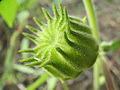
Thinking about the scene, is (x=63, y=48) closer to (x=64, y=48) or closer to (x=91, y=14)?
(x=64, y=48)

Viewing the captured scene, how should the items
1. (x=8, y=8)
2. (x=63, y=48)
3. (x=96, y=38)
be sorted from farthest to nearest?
(x=96, y=38)
(x=8, y=8)
(x=63, y=48)

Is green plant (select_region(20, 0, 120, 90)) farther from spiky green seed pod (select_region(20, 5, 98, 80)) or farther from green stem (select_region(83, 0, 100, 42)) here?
green stem (select_region(83, 0, 100, 42))

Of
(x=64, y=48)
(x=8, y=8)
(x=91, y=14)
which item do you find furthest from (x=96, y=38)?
(x=8, y=8)

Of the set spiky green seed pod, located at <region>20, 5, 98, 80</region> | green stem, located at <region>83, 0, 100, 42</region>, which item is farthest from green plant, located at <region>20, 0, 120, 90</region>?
green stem, located at <region>83, 0, 100, 42</region>

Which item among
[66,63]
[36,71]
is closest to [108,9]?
[36,71]

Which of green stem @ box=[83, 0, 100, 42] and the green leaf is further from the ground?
the green leaf

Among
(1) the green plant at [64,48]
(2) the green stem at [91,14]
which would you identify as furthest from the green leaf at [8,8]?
(2) the green stem at [91,14]

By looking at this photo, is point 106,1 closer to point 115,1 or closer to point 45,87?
point 115,1

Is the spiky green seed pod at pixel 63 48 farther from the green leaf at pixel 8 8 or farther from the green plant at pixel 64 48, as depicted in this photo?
the green leaf at pixel 8 8
